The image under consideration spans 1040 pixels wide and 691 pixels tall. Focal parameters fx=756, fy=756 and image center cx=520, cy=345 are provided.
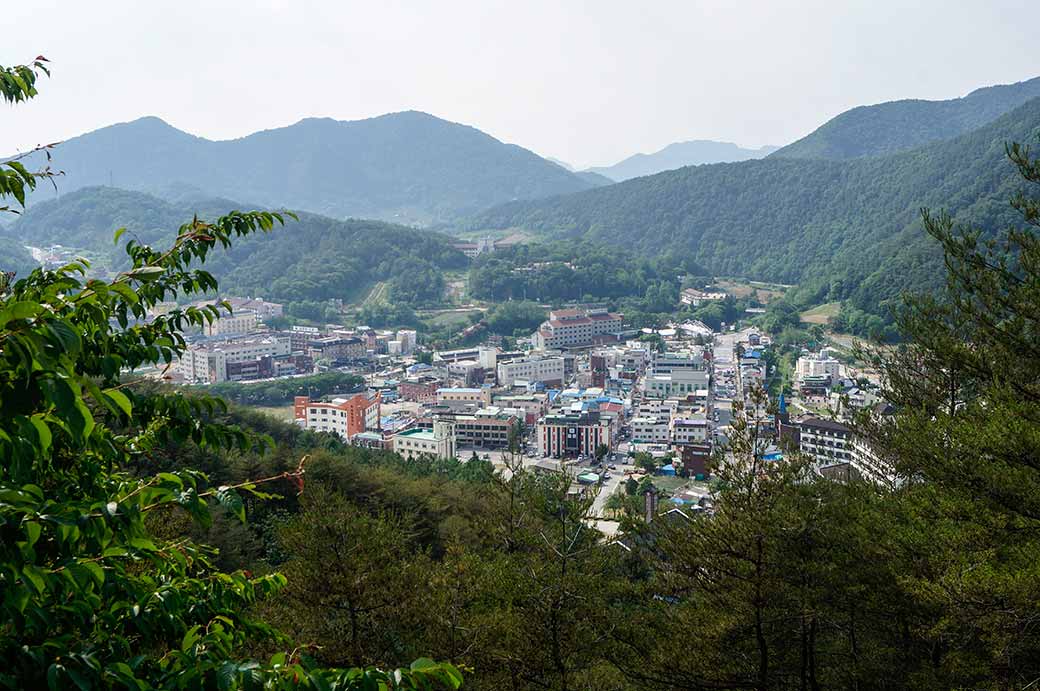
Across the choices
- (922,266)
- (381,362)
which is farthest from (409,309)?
(922,266)

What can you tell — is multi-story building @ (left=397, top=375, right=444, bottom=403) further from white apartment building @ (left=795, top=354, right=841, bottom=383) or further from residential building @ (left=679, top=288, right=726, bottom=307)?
residential building @ (left=679, top=288, right=726, bottom=307)

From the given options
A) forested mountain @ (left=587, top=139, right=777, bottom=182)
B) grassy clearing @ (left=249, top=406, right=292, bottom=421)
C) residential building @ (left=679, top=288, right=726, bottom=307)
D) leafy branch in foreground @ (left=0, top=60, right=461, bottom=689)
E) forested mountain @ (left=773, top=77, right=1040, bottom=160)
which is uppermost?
forested mountain @ (left=587, top=139, right=777, bottom=182)

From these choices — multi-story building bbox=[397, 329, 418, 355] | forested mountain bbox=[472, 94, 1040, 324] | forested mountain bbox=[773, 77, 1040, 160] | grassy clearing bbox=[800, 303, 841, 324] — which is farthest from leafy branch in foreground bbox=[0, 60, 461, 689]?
forested mountain bbox=[773, 77, 1040, 160]

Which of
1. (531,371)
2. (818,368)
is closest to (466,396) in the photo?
(531,371)

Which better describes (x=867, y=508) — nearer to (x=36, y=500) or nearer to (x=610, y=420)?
(x=36, y=500)

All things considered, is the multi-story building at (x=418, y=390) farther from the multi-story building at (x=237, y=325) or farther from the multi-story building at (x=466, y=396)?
the multi-story building at (x=237, y=325)

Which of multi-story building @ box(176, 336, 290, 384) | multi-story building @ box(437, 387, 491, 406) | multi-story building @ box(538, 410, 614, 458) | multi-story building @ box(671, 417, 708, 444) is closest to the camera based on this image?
multi-story building @ box(538, 410, 614, 458)
